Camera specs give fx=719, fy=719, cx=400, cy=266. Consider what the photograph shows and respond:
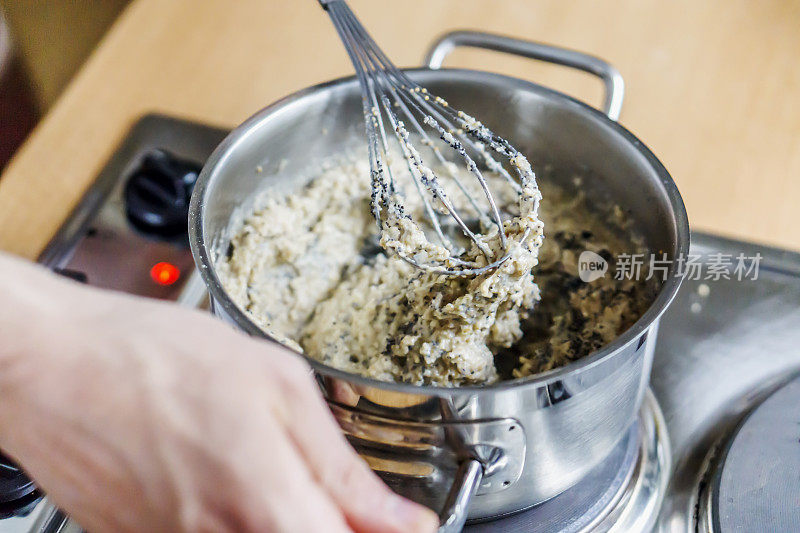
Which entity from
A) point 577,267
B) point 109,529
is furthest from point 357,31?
point 109,529

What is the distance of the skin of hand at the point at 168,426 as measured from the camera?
0.29 metres

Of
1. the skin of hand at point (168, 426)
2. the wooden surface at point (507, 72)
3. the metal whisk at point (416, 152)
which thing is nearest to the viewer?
the skin of hand at point (168, 426)

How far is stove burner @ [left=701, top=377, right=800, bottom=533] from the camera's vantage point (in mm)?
510

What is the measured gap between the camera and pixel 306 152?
0.62 metres

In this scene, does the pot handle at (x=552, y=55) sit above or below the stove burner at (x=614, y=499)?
above

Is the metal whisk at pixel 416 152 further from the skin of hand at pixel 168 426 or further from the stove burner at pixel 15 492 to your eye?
the stove burner at pixel 15 492

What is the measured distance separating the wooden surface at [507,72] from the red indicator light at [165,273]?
0.41 feet

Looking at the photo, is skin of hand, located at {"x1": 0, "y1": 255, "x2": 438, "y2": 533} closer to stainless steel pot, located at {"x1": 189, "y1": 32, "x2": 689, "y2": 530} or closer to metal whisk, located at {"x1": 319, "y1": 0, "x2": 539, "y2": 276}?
stainless steel pot, located at {"x1": 189, "y1": 32, "x2": 689, "y2": 530}

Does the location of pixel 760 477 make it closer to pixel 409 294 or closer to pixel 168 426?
pixel 409 294

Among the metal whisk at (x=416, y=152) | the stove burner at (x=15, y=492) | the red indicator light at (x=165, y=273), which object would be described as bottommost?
the stove burner at (x=15, y=492)

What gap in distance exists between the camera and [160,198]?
2.34ft

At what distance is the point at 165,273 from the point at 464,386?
345mm

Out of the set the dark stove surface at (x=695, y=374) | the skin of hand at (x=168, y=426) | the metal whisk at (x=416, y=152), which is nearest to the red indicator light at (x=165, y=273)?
the dark stove surface at (x=695, y=374)

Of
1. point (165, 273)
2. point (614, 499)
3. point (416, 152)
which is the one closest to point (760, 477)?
point (614, 499)
